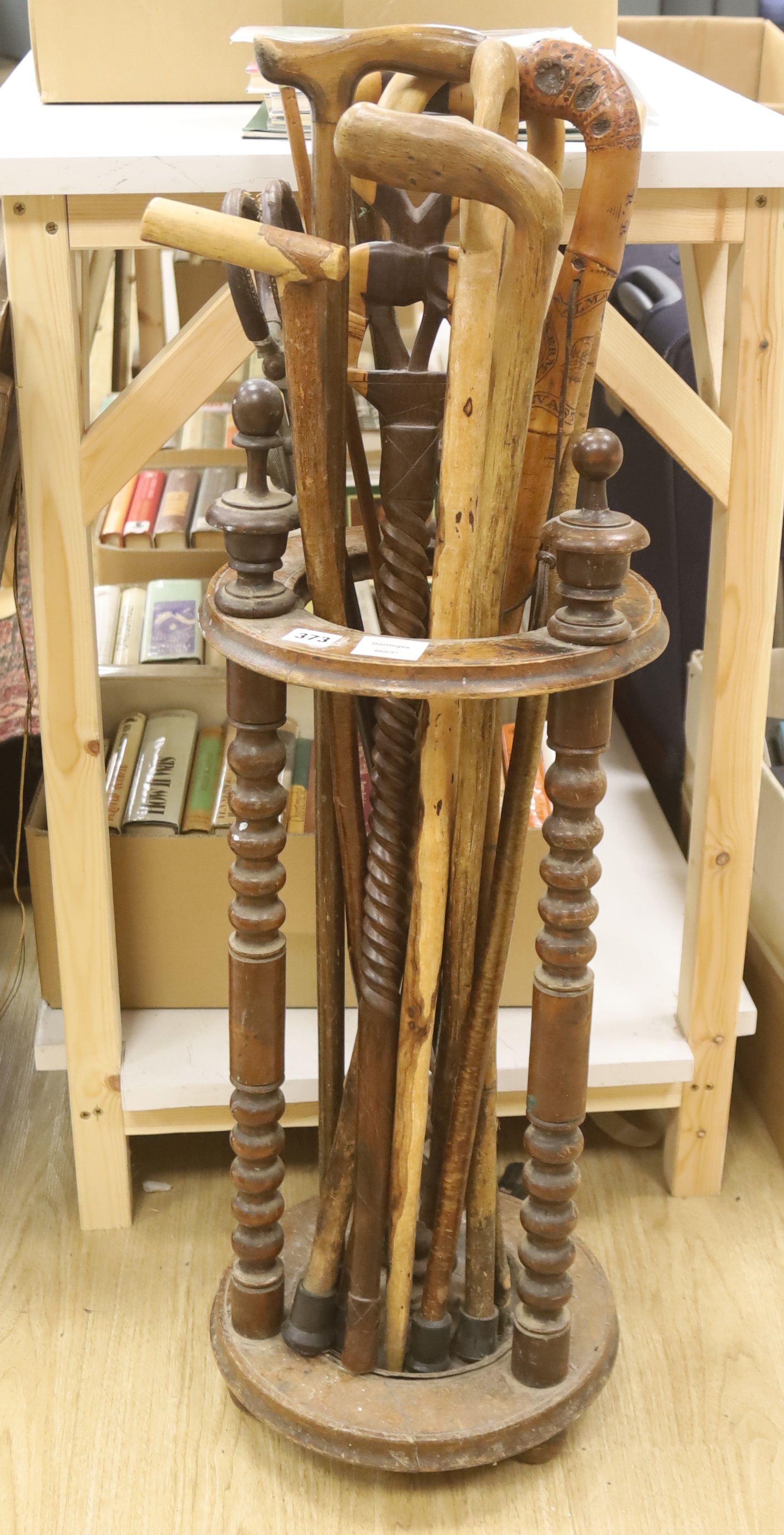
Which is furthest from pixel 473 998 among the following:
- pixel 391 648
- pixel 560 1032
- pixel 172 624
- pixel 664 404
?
pixel 172 624

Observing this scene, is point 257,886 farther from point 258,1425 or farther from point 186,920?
point 258,1425

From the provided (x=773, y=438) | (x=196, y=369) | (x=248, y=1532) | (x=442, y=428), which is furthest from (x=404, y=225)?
(x=248, y=1532)

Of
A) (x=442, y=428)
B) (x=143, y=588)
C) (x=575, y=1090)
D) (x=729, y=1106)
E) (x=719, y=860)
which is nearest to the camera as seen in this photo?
(x=442, y=428)

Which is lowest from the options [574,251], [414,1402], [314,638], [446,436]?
[414,1402]

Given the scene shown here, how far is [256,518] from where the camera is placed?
42.8 inches

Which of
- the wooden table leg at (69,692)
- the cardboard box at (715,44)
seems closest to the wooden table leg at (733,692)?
the wooden table leg at (69,692)

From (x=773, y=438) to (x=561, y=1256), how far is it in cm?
79

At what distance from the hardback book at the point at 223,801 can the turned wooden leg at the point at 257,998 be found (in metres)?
0.37

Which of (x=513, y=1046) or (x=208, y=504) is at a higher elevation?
(x=208, y=504)

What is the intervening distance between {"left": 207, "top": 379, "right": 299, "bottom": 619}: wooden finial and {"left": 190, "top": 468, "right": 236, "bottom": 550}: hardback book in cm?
100

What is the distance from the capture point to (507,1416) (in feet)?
4.24

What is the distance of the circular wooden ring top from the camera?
100cm

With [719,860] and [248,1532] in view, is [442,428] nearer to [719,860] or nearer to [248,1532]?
[719,860]

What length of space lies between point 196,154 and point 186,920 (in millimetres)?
819
